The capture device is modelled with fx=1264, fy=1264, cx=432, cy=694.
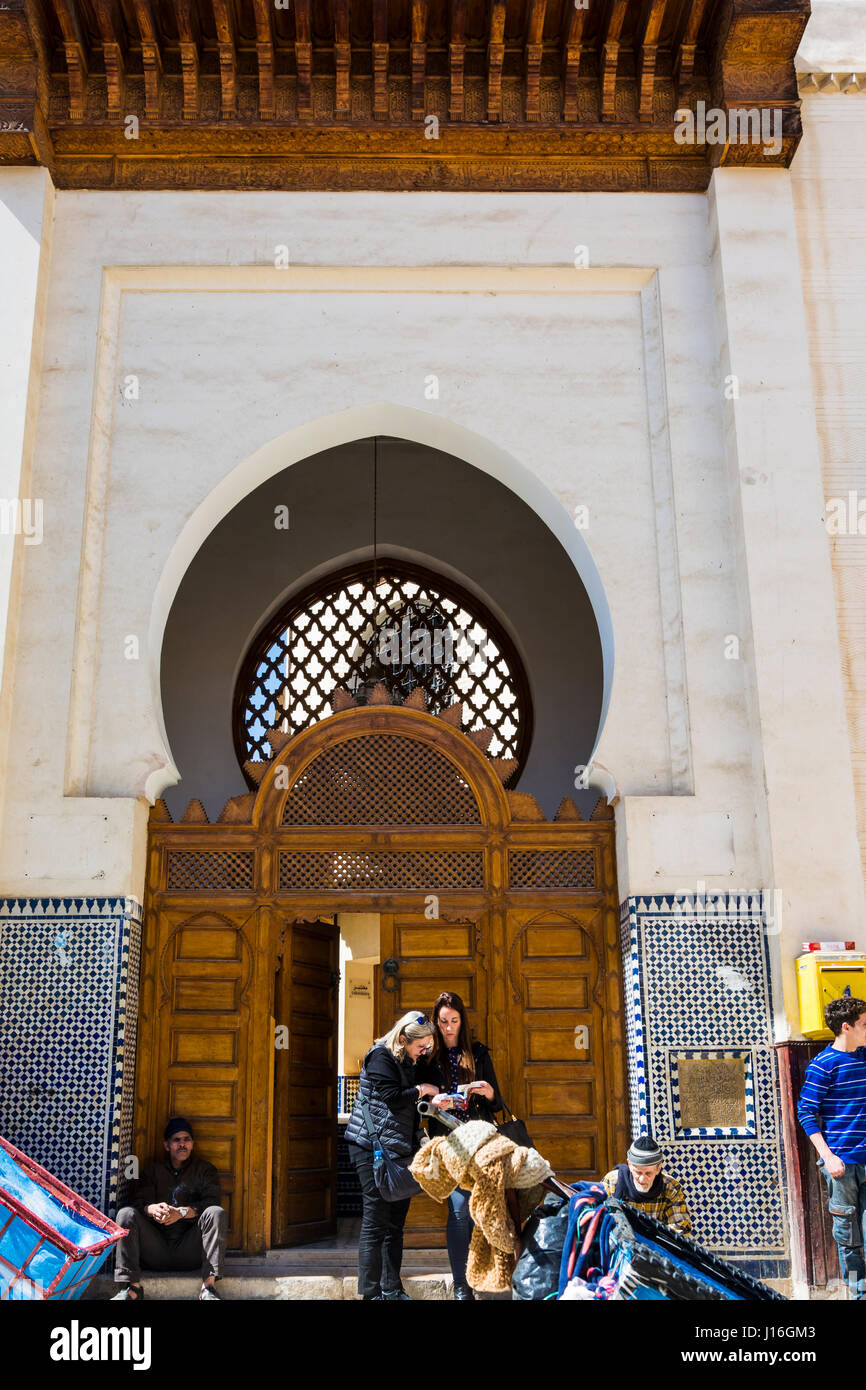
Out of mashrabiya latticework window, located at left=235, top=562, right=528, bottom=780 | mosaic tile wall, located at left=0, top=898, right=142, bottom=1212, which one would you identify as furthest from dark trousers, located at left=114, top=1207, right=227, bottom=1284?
mashrabiya latticework window, located at left=235, top=562, right=528, bottom=780

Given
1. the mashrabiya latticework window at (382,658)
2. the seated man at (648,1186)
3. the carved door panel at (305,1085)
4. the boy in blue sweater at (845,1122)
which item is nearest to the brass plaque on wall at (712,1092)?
the boy in blue sweater at (845,1122)

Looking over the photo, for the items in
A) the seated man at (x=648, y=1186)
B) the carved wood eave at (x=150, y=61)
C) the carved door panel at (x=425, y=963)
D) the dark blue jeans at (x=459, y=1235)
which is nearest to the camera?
the seated man at (x=648, y=1186)

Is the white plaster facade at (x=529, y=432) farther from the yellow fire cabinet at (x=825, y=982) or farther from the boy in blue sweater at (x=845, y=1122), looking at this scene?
the boy in blue sweater at (x=845, y=1122)

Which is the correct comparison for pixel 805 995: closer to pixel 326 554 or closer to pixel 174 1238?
pixel 174 1238

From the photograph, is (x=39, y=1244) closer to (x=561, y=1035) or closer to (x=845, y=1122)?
(x=561, y=1035)

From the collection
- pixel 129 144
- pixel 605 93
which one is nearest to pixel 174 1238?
pixel 129 144

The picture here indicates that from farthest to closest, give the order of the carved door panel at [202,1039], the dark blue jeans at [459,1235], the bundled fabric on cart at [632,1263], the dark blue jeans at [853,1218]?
the carved door panel at [202,1039]
the dark blue jeans at [853,1218]
the dark blue jeans at [459,1235]
the bundled fabric on cart at [632,1263]

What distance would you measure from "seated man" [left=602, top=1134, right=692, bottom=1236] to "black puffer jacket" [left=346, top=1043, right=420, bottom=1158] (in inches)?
25.0

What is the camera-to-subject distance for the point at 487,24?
507cm

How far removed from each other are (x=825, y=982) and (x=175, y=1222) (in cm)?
224

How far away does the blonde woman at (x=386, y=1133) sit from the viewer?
3572 mm

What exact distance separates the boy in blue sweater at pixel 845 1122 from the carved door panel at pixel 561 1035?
0.89 meters

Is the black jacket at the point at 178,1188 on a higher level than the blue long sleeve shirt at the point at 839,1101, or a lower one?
lower

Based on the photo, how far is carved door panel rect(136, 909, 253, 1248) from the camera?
4367 mm
